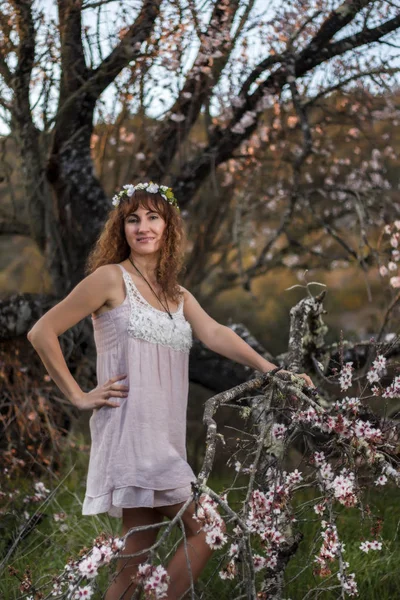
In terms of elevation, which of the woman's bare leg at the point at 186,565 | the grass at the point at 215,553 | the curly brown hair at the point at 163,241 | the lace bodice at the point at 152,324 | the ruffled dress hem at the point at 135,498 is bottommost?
the grass at the point at 215,553

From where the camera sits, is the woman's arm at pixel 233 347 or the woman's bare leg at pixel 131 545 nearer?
the woman's bare leg at pixel 131 545

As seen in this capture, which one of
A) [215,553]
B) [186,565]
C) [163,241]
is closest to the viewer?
[186,565]

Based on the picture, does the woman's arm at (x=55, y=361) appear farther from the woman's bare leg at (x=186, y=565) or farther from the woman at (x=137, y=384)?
the woman's bare leg at (x=186, y=565)

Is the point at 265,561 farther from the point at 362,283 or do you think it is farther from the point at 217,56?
the point at 362,283

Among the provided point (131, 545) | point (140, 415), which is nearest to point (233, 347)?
point (140, 415)

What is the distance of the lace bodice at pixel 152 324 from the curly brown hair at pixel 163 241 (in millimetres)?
133

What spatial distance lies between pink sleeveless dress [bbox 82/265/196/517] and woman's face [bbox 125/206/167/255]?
→ 116 mm

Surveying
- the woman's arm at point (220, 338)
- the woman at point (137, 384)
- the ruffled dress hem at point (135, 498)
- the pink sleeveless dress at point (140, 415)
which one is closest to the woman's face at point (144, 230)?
the woman at point (137, 384)

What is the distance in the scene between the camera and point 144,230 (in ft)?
8.85

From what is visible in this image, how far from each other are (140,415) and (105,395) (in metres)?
0.13

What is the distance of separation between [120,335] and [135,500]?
532 mm

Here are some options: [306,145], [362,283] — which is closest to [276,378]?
[306,145]

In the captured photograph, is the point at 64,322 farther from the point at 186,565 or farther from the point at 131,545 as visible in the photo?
the point at 186,565

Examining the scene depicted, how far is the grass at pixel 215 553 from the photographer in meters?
3.07
